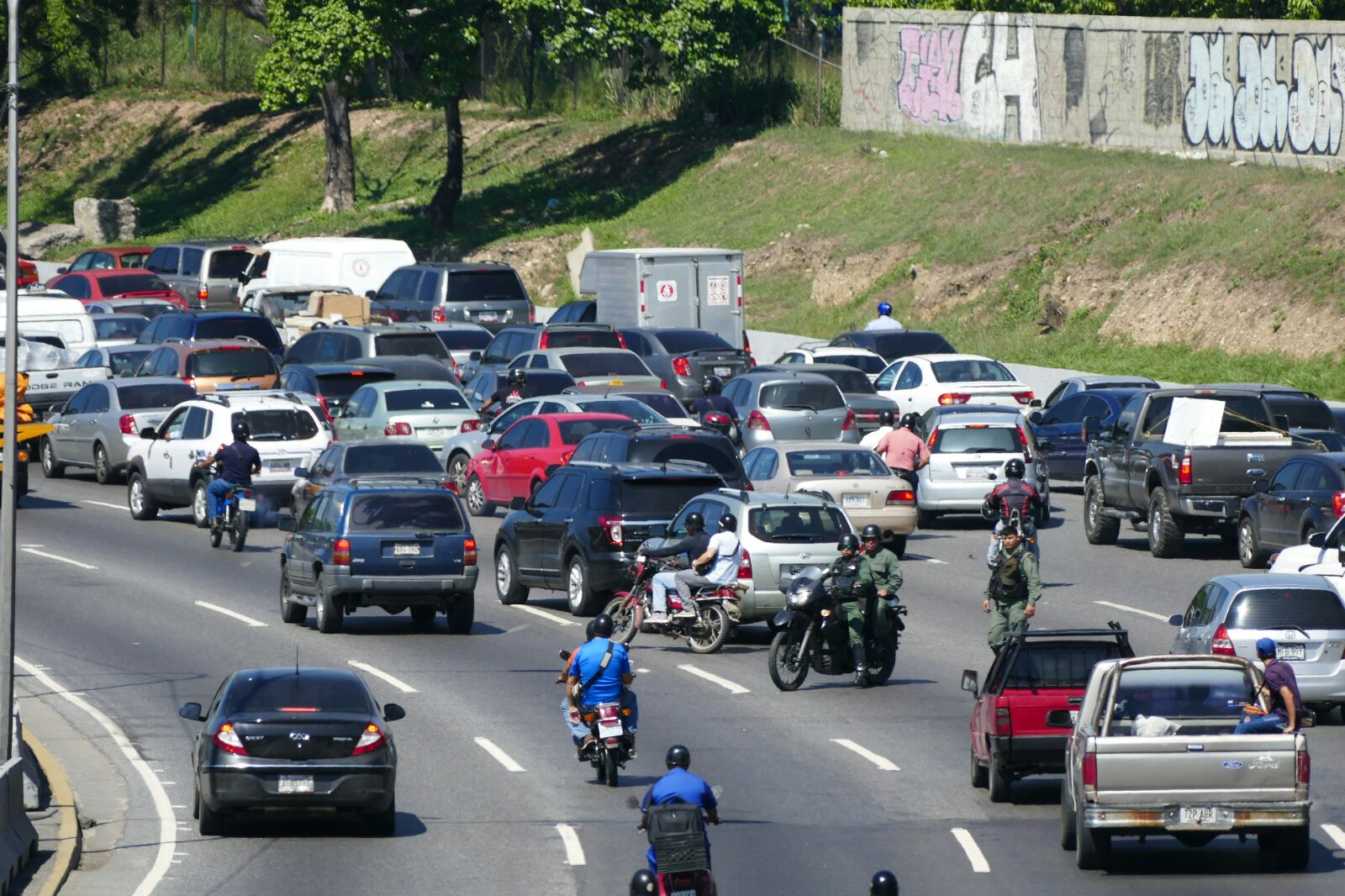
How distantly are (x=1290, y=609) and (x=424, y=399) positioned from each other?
1945 cm

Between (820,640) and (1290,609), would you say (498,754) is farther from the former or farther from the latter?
(1290,609)

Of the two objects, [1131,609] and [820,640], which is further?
[1131,609]

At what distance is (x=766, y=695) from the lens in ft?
69.7

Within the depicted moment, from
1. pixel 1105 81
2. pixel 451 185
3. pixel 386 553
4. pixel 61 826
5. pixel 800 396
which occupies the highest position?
pixel 1105 81

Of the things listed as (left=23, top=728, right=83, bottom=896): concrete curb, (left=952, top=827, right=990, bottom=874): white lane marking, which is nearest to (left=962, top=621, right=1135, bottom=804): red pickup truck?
(left=952, top=827, right=990, bottom=874): white lane marking

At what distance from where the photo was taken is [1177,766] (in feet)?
46.1

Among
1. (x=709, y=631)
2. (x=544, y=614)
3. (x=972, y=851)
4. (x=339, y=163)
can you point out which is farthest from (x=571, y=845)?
(x=339, y=163)

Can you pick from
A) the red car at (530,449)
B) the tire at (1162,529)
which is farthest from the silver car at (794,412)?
the tire at (1162,529)

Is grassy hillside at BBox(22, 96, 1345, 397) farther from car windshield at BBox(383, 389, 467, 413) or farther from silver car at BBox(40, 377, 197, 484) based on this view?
silver car at BBox(40, 377, 197, 484)

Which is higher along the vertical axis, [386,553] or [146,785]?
[386,553]

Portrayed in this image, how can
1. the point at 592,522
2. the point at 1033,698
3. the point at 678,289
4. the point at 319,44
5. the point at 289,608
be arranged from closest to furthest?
the point at 1033,698
the point at 592,522
the point at 289,608
the point at 678,289
the point at 319,44

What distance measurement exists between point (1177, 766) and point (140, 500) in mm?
23253

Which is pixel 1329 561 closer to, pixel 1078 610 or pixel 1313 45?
pixel 1078 610

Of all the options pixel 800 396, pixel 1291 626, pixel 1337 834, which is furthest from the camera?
pixel 800 396
